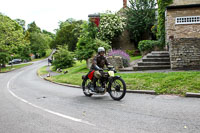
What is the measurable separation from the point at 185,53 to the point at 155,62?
2724mm

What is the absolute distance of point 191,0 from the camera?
1856 centimetres

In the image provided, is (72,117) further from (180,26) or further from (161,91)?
(180,26)

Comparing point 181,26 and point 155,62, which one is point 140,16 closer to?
point 181,26

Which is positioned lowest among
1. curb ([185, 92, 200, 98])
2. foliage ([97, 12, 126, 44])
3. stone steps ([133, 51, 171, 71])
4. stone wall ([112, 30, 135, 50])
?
curb ([185, 92, 200, 98])

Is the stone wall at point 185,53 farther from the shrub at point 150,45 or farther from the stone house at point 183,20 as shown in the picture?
the shrub at point 150,45

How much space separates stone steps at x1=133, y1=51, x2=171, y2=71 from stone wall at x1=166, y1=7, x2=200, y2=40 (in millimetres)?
3955

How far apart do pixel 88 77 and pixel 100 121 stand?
344 centimetres

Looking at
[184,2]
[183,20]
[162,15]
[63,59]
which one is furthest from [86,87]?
[63,59]

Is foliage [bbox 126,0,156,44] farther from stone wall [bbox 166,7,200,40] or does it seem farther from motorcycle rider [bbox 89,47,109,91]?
motorcycle rider [bbox 89,47,109,91]

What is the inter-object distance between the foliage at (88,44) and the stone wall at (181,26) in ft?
22.0

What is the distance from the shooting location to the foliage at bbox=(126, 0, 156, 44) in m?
29.6

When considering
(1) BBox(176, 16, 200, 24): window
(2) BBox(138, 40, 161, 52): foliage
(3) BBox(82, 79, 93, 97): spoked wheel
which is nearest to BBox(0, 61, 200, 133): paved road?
(3) BBox(82, 79, 93, 97): spoked wheel

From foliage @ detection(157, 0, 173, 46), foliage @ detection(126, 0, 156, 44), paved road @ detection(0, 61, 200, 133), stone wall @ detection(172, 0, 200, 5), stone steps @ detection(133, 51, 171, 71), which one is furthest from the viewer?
foliage @ detection(126, 0, 156, 44)

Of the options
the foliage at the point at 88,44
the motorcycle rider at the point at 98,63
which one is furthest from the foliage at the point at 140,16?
the motorcycle rider at the point at 98,63
